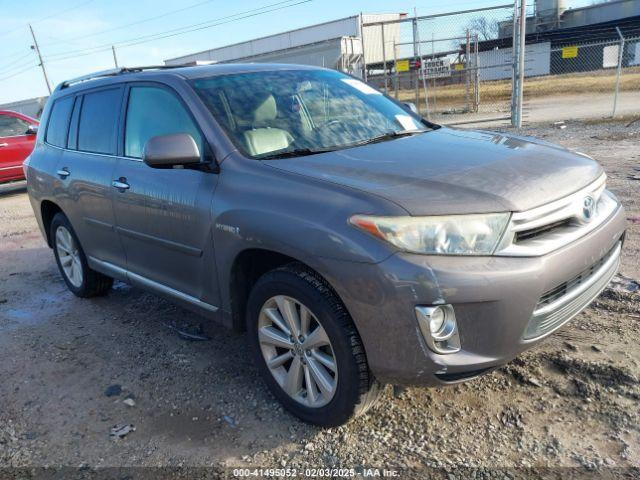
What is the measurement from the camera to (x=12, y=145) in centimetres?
1120

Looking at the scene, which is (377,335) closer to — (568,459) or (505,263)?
(505,263)

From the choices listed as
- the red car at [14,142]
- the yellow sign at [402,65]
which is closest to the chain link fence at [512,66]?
the yellow sign at [402,65]

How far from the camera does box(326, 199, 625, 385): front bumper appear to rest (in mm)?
2225

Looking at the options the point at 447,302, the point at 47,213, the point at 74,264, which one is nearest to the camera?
the point at 447,302

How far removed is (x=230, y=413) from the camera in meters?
3.02

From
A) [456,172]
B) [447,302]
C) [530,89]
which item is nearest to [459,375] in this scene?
[447,302]

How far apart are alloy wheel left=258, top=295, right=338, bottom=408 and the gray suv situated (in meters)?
0.01

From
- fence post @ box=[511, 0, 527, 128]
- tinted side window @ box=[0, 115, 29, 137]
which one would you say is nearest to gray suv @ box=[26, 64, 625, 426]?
tinted side window @ box=[0, 115, 29, 137]

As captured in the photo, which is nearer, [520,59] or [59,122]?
[59,122]

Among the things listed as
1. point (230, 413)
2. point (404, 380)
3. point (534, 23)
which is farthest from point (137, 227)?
point (534, 23)

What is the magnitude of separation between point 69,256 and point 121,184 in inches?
67.1

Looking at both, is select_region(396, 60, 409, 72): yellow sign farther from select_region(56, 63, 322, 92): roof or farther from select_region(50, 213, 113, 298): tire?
select_region(50, 213, 113, 298): tire

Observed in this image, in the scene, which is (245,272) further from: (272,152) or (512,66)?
(512,66)

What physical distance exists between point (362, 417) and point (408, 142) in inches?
64.0
